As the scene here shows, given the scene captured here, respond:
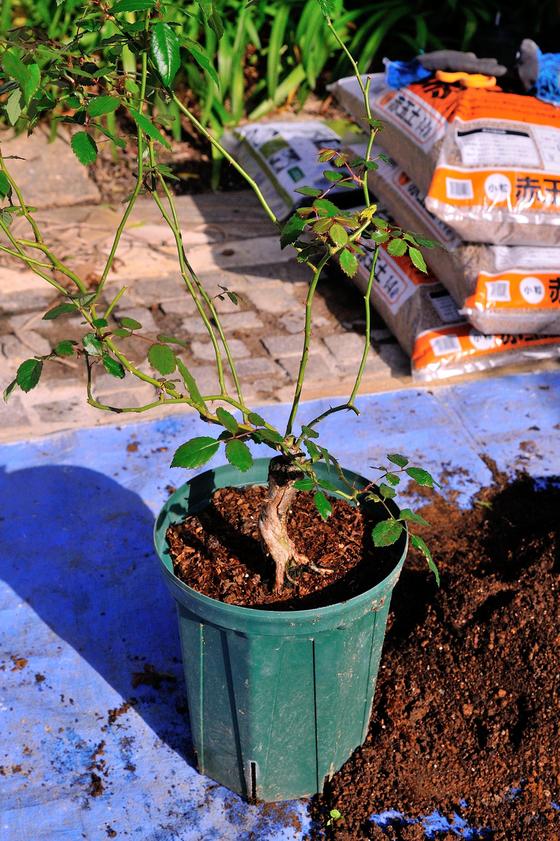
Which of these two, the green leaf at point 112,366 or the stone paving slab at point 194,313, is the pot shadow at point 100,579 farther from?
the green leaf at point 112,366

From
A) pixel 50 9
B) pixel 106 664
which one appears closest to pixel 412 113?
pixel 106 664

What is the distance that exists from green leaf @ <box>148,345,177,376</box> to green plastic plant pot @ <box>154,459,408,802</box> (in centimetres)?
46

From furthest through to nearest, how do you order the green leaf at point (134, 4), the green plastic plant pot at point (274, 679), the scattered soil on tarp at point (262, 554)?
the scattered soil on tarp at point (262, 554) < the green plastic plant pot at point (274, 679) < the green leaf at point (134, 4)

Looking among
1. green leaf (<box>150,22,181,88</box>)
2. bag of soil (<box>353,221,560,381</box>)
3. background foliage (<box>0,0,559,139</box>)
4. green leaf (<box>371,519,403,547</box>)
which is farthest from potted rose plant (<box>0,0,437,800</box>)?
background foliage (<box>0,0,559,139</box>)

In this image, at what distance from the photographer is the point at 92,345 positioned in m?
1.49

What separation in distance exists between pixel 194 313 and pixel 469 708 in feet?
6.97

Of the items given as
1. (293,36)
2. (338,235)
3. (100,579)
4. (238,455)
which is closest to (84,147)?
(338,235)

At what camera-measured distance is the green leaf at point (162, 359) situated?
147 cm

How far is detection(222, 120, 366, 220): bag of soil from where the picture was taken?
13.1 feet

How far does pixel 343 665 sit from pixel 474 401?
5.48ft

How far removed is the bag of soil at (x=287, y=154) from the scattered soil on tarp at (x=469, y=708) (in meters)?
2.09

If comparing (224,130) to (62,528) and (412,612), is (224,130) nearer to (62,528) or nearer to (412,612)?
(62,528)

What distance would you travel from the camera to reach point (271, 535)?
5.98ft

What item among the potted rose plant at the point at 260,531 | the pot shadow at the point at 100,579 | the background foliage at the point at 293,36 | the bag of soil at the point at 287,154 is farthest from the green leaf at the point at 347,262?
the background foliage at the point at 293,36
